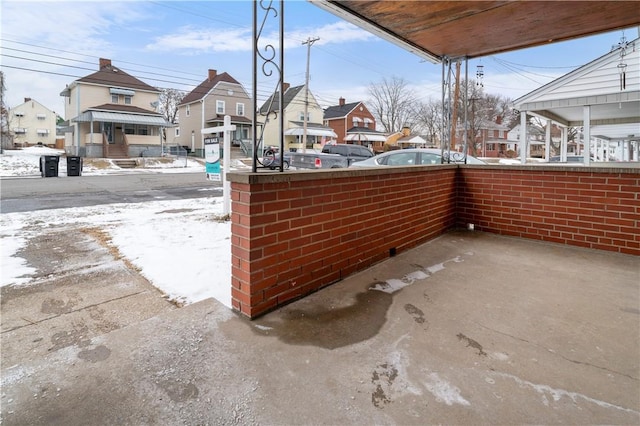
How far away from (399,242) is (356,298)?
1.33m

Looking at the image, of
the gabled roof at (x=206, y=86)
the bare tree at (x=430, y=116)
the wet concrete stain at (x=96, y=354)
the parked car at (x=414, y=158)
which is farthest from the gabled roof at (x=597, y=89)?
the bare tree at (x=430, y=116)

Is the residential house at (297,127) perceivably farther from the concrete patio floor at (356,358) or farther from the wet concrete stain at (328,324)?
the wet concrete stain at (328,324)

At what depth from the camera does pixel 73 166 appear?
17109 mm

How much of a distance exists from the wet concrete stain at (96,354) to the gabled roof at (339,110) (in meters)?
44.5

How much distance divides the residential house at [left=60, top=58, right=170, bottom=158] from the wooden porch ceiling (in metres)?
28.0

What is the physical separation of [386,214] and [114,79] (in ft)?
107

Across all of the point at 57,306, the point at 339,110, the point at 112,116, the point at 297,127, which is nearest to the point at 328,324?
the point at 57,306

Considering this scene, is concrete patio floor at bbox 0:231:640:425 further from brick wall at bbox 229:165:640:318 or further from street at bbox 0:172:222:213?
street at bbox 0:172:222:213

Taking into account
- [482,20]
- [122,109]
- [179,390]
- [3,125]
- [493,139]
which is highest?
[493,139]

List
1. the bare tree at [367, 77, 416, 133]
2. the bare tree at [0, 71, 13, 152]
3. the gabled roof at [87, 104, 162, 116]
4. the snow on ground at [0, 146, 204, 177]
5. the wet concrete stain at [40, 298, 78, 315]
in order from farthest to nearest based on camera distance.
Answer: the bare tree at [367, 77, 416, 133] < the bare tree at [0, 71, 13, 152] < the gabled roof at [87, 104, 162, 116] < the snow on ground at [0, 146, 204, 177] < the wet concrete stain at [40, 298, 78, 315]

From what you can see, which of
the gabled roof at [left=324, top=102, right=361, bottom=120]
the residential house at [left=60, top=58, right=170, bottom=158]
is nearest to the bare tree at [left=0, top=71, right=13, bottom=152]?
the residential house at [left=60, top=58, right=170, bottom=158]

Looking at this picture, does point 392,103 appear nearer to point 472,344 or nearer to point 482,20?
point 482,20

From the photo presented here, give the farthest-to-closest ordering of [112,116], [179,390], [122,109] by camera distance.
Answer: [122,109]
[112,116]
[179,390]

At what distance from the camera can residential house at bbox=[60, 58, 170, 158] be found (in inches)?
1057
